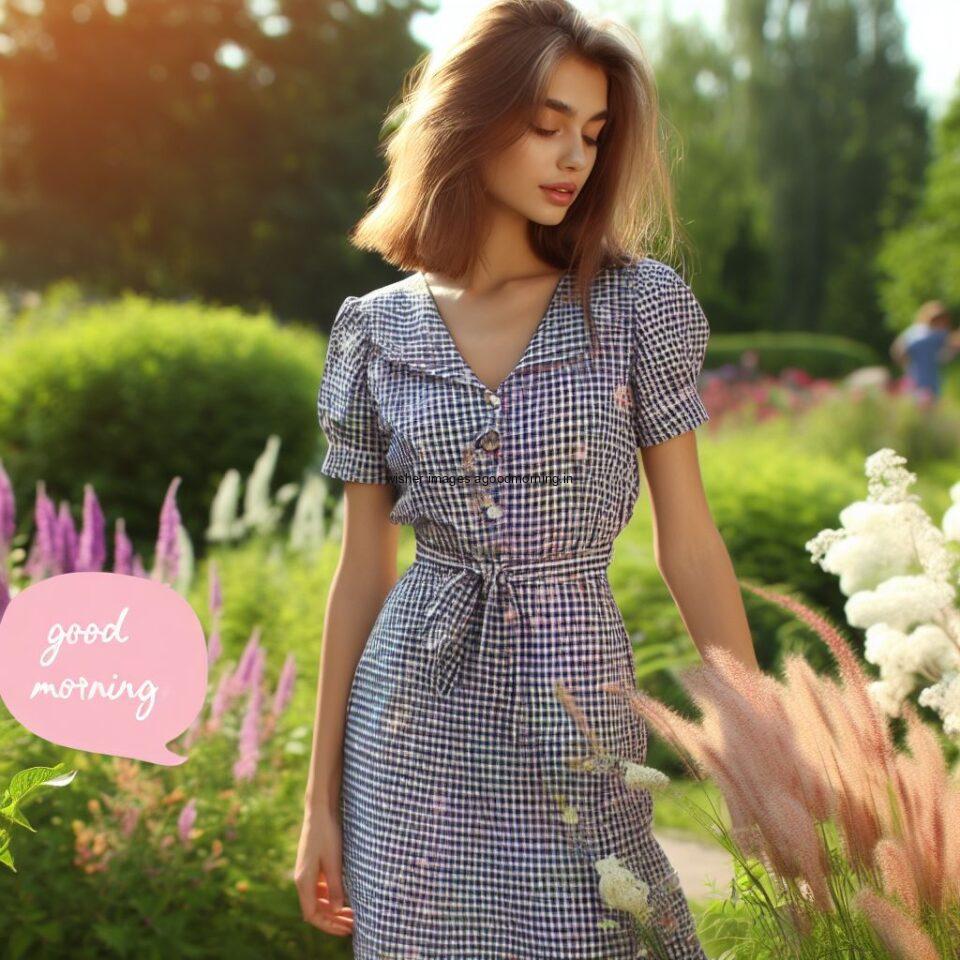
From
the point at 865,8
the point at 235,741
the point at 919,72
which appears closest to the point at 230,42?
the point at 865,8

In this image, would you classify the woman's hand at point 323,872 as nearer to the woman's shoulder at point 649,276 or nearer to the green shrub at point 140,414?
the woman's shoulder at point 649,276

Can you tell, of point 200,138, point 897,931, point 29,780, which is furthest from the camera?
point 200,138

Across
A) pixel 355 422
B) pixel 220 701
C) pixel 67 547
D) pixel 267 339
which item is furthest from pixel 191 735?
pixel 267 339

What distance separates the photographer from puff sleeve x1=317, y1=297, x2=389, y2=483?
6.82ft

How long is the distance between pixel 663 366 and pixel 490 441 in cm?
28

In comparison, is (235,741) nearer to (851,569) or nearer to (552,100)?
(851,569)

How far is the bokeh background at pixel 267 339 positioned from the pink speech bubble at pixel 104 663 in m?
0.19

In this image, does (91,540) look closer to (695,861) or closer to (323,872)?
(323,872)

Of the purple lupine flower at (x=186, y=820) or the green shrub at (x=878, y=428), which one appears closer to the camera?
the purple lupine flower at (x=186, y=820)

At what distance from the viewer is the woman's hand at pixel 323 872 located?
1.99 meters

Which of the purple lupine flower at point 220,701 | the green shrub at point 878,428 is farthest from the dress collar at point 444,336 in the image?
the green shrub at point 878,428

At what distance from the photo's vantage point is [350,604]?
2104 mm

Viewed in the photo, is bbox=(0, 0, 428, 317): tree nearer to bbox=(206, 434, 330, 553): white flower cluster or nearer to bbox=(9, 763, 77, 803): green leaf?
bbox=(206, 434, 330, 553): white flower cluster

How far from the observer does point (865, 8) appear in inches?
1198
